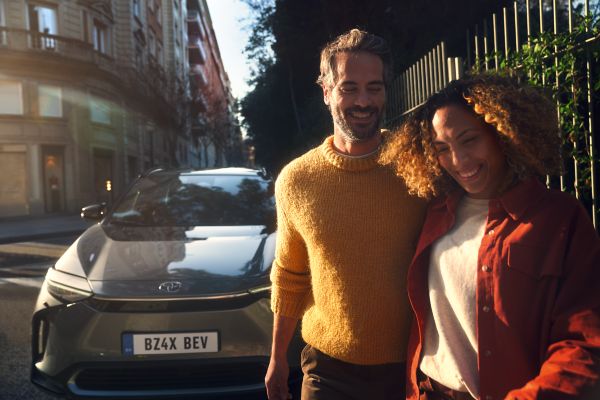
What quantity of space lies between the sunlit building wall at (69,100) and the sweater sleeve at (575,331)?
2104cm

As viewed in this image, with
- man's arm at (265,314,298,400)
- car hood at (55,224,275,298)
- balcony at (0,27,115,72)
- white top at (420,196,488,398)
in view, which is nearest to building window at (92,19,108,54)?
balcony at (0,27,115,72)

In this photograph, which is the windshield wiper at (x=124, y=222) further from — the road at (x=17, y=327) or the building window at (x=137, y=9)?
the building window at (x=137, y=9)

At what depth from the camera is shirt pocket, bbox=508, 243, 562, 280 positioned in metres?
1.18

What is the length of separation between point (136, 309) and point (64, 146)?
848 inches

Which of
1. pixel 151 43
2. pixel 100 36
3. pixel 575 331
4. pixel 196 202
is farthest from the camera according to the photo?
pixel 151 43

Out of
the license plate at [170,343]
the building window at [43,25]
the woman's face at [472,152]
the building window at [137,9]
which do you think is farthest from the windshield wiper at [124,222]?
the building window at [137,9]

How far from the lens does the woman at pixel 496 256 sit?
116 cm

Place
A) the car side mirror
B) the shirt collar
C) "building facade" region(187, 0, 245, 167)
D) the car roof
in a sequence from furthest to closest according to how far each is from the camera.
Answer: "building facade" region(187, 0, 245, 167) < the car roof < the car side mirror < the shirt collar

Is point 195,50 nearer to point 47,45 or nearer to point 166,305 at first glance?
point 47,45

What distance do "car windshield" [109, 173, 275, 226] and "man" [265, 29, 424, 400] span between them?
2063 millimetres

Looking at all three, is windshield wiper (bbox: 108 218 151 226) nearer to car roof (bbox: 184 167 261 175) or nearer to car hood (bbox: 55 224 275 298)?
car hood (bbox: 55 224 275 298)

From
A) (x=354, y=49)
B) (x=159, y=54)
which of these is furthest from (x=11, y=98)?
(x=354, y=49)

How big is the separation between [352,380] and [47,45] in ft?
77.9

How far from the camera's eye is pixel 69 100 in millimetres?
22359
